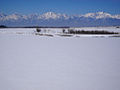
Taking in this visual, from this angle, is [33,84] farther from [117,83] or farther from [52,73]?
[117,83]

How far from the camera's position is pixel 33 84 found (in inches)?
177

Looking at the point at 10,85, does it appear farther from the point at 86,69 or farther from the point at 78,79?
the point at 86,69

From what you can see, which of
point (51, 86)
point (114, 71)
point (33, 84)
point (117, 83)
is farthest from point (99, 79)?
point (33, 84)

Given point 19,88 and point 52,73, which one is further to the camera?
point 52,73

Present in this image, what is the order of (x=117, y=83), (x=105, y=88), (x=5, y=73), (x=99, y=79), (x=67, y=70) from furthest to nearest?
(x=67, y=70)
(x=5, y=73)
(x=99, y=79)
(x=117, y=83)
(x=105, y=88)

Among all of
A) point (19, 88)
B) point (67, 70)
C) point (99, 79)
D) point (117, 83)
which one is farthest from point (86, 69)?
point (19, 88)

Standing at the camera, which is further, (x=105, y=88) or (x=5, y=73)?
(x=5, y=73)

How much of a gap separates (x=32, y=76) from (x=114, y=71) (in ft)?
9.57

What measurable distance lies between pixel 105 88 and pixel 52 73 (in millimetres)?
1929

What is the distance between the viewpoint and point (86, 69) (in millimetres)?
5973

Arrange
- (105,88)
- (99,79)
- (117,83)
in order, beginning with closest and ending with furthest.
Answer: (105,88) < (117,83) < (99,79)

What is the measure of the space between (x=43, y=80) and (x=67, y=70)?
127 centimetres

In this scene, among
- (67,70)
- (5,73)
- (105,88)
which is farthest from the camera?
(67,70)

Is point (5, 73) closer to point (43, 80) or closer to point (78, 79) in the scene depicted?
point (43, 80)
